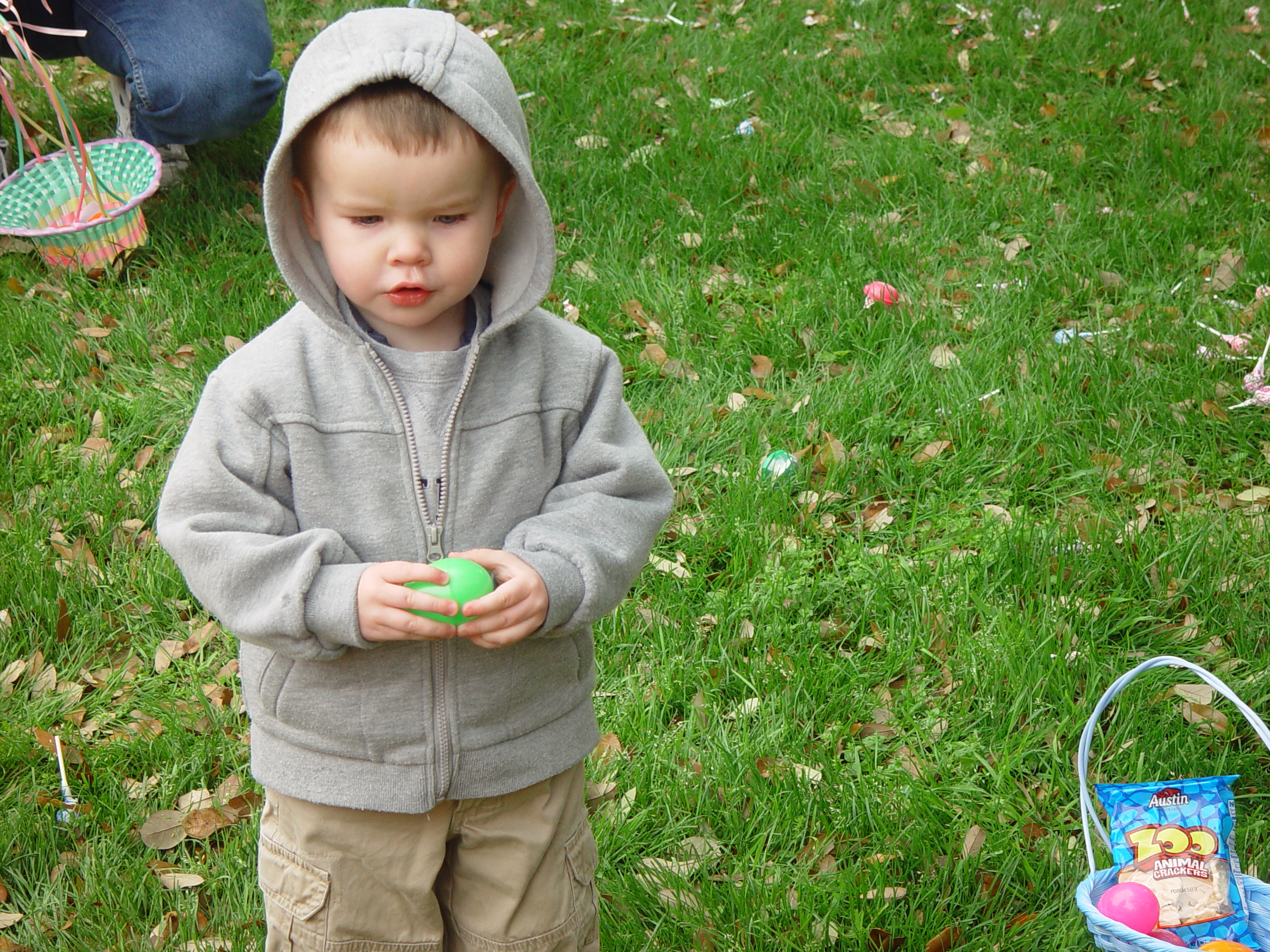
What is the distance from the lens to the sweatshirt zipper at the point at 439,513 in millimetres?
1729

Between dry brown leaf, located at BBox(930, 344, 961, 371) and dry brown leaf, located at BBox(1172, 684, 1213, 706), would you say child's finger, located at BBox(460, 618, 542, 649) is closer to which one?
dry brown leaf, located at BBox(1172, 684, 1213, 706)

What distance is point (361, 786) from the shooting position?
176 cm

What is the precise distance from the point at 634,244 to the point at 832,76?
203cm

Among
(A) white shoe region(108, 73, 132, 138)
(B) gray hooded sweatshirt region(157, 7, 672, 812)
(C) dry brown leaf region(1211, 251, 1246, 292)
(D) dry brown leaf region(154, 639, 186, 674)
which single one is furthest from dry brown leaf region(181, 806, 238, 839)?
(C) dry brown leaf region(1211, 251, 1246, 292)

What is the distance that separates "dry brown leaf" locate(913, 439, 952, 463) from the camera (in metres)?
3.54

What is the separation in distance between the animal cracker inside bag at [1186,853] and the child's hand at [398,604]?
1413 millimetres

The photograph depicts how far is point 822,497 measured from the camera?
3406 millimetres

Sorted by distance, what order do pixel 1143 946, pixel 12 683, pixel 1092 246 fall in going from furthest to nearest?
pixel 1092 246, pixel 12 683, pixel 1143 946

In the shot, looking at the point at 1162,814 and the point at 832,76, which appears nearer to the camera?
the point at 1162,814

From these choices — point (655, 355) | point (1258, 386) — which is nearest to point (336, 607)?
point (655, 355)

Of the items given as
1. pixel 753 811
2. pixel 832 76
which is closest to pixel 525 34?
pixel 832 76

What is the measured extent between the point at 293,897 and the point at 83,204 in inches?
145

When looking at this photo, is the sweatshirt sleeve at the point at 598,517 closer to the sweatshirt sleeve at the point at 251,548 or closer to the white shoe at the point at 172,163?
the sweatshirt sleeve at the point at 251,548

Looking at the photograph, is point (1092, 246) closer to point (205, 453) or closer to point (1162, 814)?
point (1162, 814)
